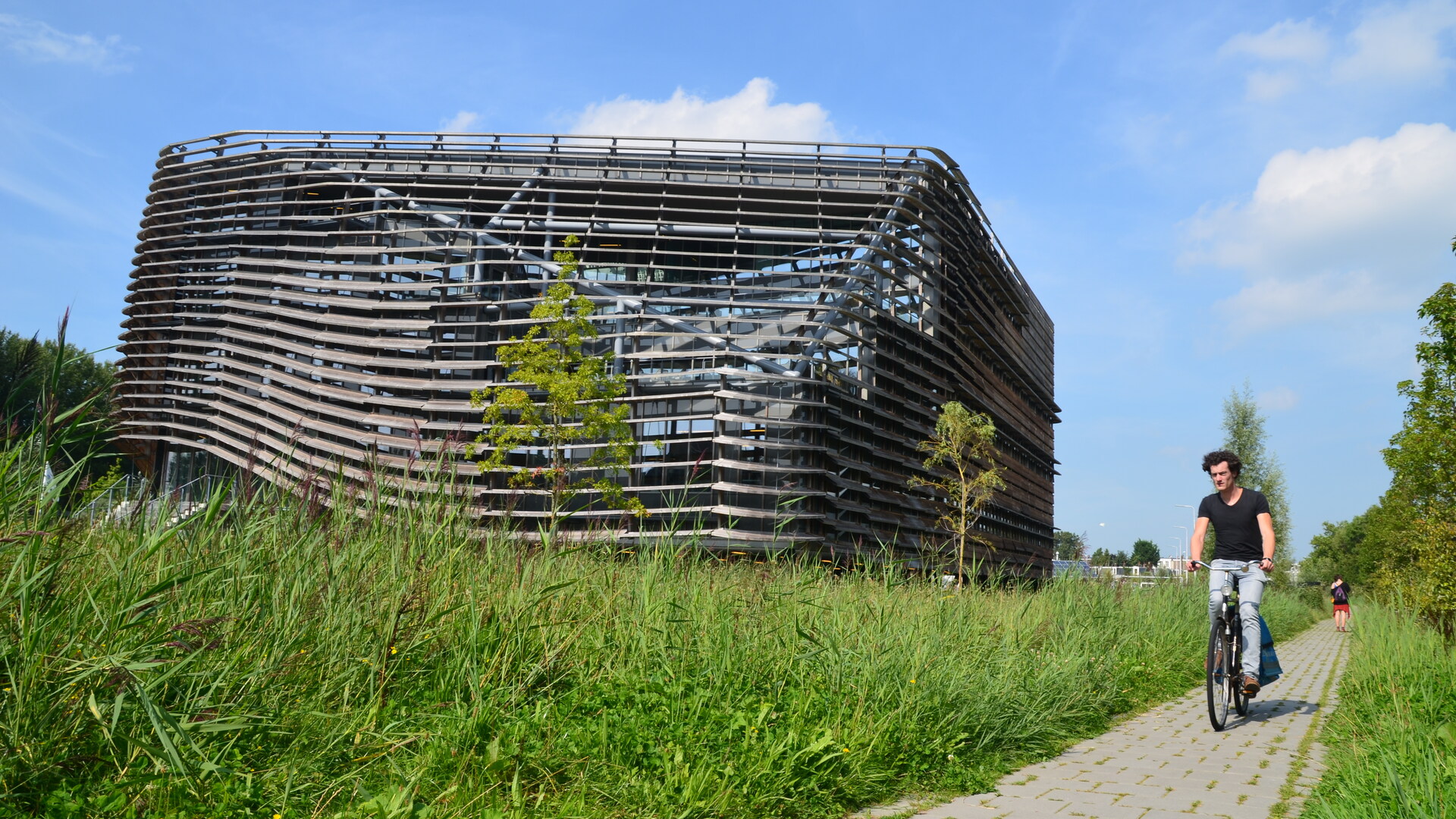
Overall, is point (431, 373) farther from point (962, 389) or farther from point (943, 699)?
point (943, 699)

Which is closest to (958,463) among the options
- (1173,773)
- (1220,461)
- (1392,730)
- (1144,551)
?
(1220,461)

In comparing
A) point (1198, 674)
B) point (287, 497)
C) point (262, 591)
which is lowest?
point (1198, 674)

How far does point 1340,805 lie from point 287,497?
4.93 metres

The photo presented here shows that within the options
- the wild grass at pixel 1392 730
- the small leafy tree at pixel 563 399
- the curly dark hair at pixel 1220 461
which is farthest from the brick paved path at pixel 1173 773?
the small leafy tree at pixel 563 399

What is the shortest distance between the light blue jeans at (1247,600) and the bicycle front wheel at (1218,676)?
13 centimetres

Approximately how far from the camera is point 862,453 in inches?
1114

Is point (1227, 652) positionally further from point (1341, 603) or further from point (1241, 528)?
point (1341, 603)

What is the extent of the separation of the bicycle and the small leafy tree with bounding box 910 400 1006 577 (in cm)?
2050

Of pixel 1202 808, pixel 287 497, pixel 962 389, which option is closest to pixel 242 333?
pixel 962 389

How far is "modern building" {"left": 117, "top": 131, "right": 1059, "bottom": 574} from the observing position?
1039 inches

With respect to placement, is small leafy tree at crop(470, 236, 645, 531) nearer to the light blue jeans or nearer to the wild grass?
the light blue jeans

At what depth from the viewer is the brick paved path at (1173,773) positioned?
170 inches

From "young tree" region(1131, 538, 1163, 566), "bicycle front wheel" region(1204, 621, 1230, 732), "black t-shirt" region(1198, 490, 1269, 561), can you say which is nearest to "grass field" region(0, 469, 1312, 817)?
"bicycle front wheel" region(1204, 621, 1230, 732)

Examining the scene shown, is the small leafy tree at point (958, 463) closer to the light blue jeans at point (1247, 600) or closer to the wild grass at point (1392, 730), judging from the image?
the wild grass at point (1392, 730)
